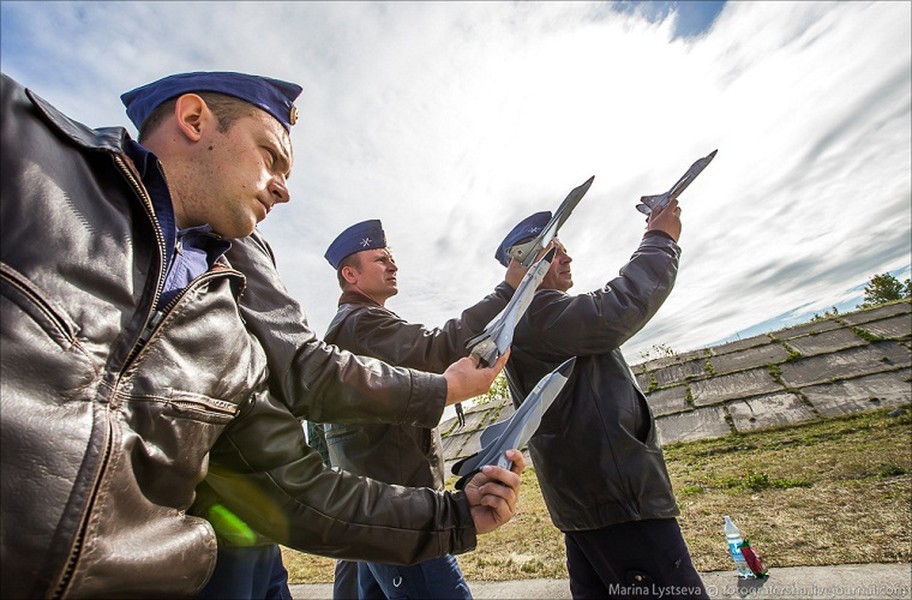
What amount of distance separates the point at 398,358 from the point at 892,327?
7927 millimetres

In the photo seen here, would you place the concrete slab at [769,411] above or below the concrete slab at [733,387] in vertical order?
below

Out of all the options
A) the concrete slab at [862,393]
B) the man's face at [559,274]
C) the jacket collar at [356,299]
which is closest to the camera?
the man's face at [559,274]

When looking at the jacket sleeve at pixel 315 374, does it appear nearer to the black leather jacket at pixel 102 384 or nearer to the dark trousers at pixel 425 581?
the black leather jacket at pixel 102 384

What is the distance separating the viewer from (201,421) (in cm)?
100

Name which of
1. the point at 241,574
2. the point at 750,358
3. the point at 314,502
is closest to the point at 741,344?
the point at 750,358

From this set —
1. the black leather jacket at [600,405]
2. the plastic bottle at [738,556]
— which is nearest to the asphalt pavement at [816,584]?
the plastic bottle at [738,556]

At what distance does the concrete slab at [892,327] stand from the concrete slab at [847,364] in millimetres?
277

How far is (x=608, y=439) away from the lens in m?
2.12

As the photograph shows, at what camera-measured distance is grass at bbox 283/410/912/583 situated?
2.87m

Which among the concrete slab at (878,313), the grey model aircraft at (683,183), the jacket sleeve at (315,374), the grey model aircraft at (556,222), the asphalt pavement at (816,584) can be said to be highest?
the concrete slab at (878,313)

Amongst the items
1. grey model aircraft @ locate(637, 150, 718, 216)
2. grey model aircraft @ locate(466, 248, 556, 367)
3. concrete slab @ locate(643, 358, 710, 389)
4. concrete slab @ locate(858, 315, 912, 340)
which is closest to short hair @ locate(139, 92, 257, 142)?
grey model aircraft @ locate(466, 248, 556, 367)

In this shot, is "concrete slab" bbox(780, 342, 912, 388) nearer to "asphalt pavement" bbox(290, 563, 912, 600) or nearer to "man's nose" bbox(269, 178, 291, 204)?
"asphalt pavement" bbox(290, 563, 912, 600)

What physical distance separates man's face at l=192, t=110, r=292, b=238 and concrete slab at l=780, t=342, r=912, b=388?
7.07 m

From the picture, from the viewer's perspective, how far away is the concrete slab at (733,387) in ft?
20.6
